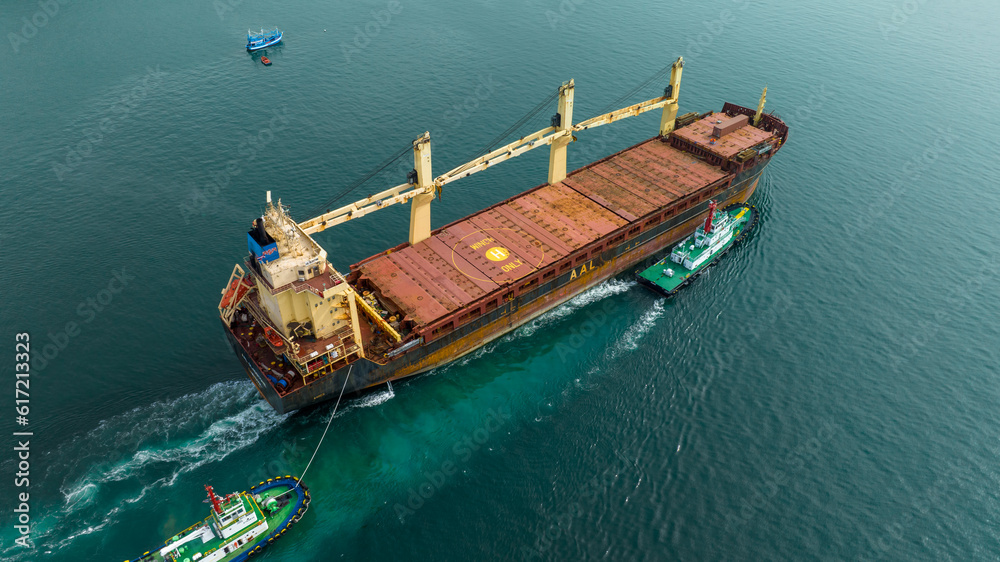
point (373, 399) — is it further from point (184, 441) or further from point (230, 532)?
point (230, 532)

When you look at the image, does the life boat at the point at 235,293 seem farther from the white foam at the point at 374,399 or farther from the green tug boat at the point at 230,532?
the green tug boat at the point at 230,532

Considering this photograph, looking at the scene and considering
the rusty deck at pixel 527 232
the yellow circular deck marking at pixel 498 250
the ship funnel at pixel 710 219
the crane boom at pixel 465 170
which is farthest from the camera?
the ship funnel at pixel 710 219

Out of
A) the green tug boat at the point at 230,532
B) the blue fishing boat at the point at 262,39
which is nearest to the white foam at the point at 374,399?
the green tug boat at the point at 230,532

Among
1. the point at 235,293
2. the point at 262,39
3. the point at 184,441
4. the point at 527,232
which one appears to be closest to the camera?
the point at 184,441

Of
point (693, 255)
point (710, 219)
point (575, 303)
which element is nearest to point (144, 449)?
point (575, 303)

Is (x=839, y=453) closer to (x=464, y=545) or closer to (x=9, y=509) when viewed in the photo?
(x=464, y=545)

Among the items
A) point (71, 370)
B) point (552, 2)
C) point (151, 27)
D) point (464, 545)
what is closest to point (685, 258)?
point (464, 545)
